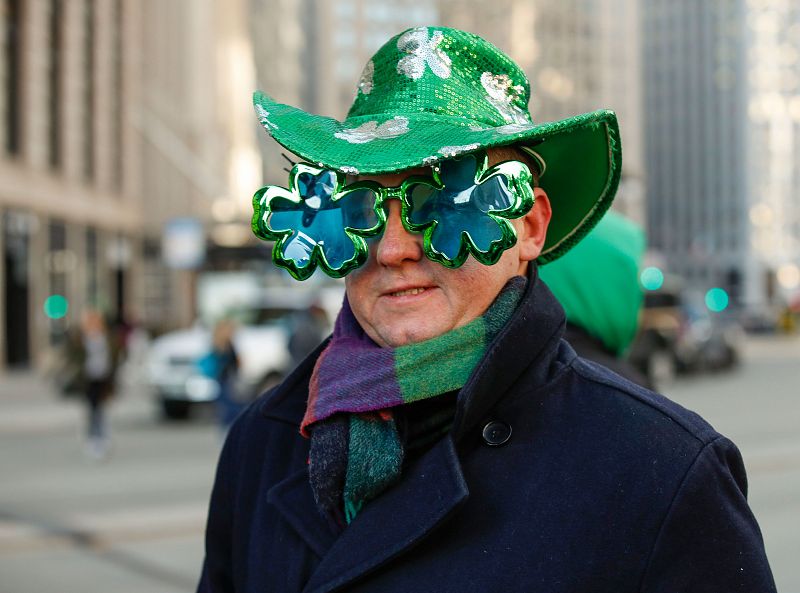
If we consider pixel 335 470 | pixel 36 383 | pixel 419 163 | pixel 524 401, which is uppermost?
pixel 419 163

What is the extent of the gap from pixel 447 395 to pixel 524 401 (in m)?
0.13

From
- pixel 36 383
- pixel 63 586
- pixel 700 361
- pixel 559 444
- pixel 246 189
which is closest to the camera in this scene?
pixel 559 444

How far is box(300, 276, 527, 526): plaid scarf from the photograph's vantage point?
1.57 metres

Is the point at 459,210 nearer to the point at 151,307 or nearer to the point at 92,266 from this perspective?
the point at 92,266

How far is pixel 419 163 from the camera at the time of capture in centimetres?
151

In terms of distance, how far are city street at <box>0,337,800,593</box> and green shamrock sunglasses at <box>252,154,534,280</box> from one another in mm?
4620

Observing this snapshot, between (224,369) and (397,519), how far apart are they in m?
10.0

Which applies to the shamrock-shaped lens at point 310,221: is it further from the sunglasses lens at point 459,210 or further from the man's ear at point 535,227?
the man's ear at point 535,227

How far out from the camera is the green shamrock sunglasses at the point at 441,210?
1.58 m

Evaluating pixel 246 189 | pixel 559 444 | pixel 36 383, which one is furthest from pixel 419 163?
pixel 246 189

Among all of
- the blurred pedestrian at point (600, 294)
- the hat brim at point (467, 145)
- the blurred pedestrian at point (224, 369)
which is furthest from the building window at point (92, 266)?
the hat brim at point (467, 145)

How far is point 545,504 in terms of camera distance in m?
1.51

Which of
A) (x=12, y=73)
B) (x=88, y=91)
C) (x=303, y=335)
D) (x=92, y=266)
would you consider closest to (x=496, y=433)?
(x=303, y=335)

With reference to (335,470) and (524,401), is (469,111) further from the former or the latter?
(335,470)
